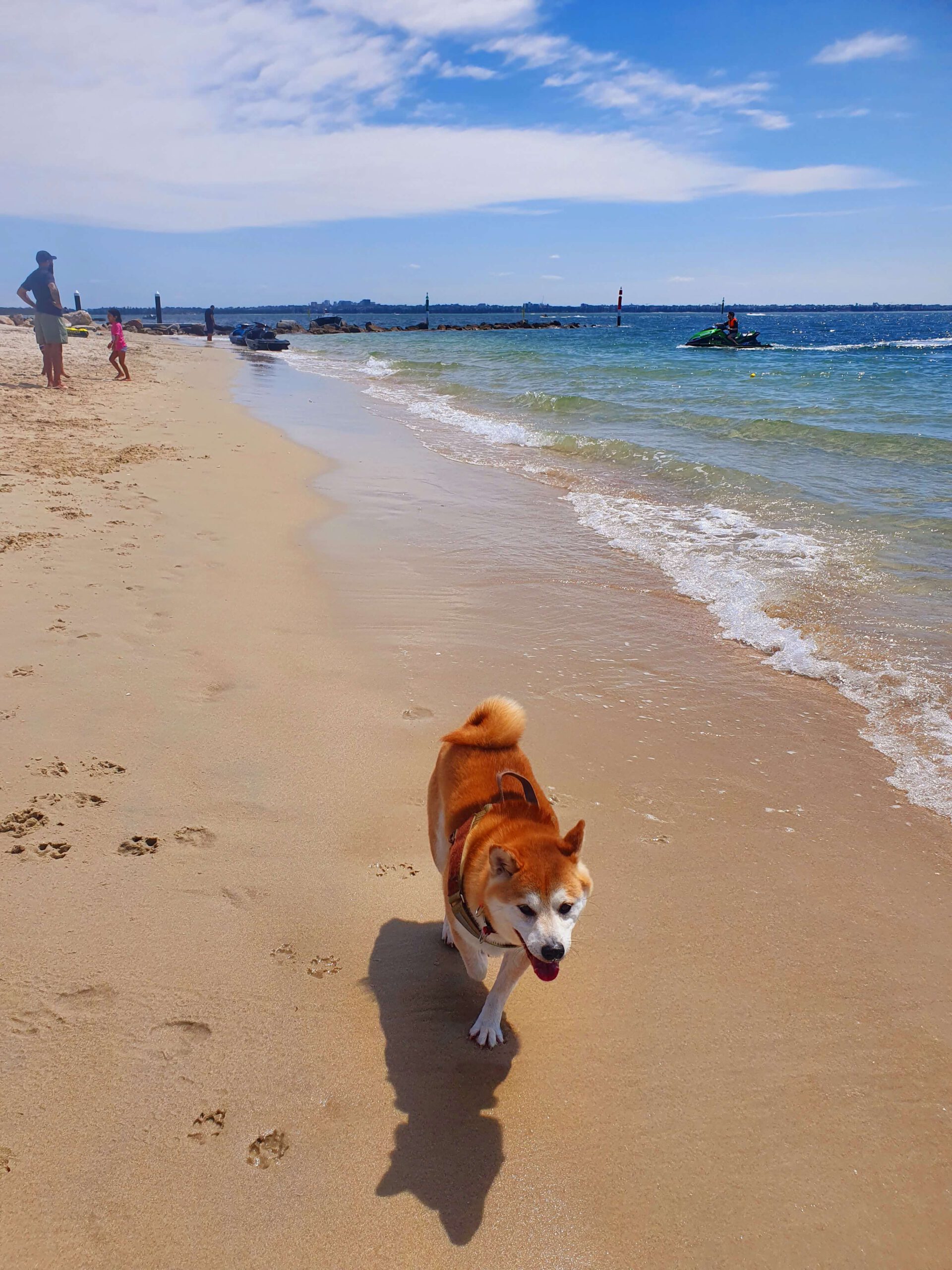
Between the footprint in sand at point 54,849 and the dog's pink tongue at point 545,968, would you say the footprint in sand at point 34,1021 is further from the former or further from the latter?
the dog's pink tongue at point 545,968

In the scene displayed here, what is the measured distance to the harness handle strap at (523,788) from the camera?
264cm

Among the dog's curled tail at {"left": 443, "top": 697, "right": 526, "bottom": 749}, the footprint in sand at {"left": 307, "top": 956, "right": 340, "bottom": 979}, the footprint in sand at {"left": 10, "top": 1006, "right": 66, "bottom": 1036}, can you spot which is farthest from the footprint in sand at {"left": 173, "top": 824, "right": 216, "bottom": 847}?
the dog's curled tail at {"left": 443, "top": 697, "right": 526, "bottom": 749}

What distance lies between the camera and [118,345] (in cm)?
1806

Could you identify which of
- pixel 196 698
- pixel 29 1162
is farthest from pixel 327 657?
pixel 29 1162

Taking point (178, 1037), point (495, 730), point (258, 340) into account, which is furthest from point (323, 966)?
point (258, 340)

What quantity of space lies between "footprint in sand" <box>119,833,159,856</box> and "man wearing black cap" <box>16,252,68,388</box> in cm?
1287

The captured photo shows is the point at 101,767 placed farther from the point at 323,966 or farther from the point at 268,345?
the point at 268,345

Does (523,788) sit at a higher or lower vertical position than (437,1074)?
higher

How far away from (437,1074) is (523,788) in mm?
929

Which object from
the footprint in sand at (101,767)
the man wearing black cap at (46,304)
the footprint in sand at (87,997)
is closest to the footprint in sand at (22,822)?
the footprint in sand at (101,767)

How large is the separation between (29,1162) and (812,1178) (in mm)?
2077

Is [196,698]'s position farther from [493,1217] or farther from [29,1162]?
[493,1217]

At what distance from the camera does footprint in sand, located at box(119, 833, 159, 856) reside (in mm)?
3100

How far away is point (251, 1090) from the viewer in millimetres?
2256
